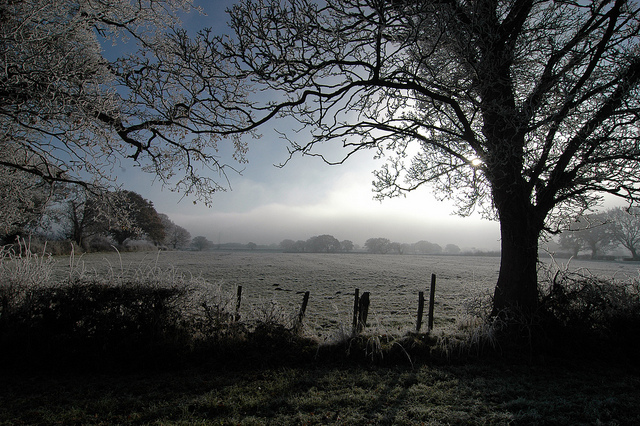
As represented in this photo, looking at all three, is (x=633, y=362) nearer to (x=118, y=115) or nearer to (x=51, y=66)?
(x=118, y=115)

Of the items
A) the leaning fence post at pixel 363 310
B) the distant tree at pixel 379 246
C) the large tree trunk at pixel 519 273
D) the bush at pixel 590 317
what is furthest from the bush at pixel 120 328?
the distant tree at pixel 379 246

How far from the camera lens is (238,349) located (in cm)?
602

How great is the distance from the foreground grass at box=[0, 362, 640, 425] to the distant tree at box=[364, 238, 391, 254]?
6952cm

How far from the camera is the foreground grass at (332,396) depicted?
13.0 feet

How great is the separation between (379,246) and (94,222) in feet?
187

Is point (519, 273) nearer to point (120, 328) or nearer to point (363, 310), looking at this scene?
point (363, 310)

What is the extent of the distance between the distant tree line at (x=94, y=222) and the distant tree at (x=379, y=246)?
4693cm

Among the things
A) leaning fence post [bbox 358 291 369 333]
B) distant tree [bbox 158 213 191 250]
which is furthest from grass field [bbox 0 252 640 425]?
distant tree [bbox 158 213 191 250]

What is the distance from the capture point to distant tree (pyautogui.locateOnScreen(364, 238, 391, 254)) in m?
74.5

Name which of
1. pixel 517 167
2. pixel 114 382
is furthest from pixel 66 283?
pixel 517 167

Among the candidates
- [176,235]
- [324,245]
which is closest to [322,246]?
[324,245]

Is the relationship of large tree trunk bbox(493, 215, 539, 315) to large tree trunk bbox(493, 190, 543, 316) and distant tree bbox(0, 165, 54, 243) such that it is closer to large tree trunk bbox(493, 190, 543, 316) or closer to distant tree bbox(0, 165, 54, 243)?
large tree trunk bbox(493, 190, 543, 316)

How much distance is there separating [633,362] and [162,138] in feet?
39.3

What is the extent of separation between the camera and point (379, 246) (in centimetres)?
7469
